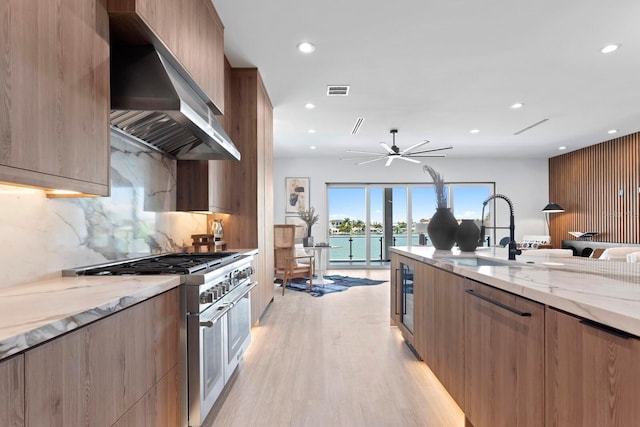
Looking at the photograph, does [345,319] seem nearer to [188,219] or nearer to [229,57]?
[188,219]

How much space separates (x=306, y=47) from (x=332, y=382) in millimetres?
2840

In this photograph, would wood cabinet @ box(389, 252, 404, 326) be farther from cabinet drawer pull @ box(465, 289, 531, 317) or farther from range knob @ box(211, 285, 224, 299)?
range knob @ box(211, 285, 224, 299)

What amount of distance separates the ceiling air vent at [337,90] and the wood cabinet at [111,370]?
10.8ft

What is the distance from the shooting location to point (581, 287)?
1119mm

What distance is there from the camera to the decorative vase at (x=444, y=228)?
2912mm

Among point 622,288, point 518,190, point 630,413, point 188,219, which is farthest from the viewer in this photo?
point 518,190

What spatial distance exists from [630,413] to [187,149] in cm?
287

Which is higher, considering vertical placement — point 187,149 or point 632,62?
point 632,62

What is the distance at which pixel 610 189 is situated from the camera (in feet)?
23.0

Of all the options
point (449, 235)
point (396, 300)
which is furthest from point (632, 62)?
point (396, 300)

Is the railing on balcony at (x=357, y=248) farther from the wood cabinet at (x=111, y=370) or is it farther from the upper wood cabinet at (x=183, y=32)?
the wood cabinet at (x=111, y=370)

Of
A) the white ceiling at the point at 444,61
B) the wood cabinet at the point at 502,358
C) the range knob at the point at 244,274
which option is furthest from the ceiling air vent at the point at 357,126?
the wood cabinet at the point at 502,358

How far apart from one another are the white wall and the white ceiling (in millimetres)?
2494

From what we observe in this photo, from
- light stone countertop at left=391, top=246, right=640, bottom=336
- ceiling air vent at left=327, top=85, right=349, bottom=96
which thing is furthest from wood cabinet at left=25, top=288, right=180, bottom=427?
ceiling air vent at left=327, top=85, right=349, bottom=96
